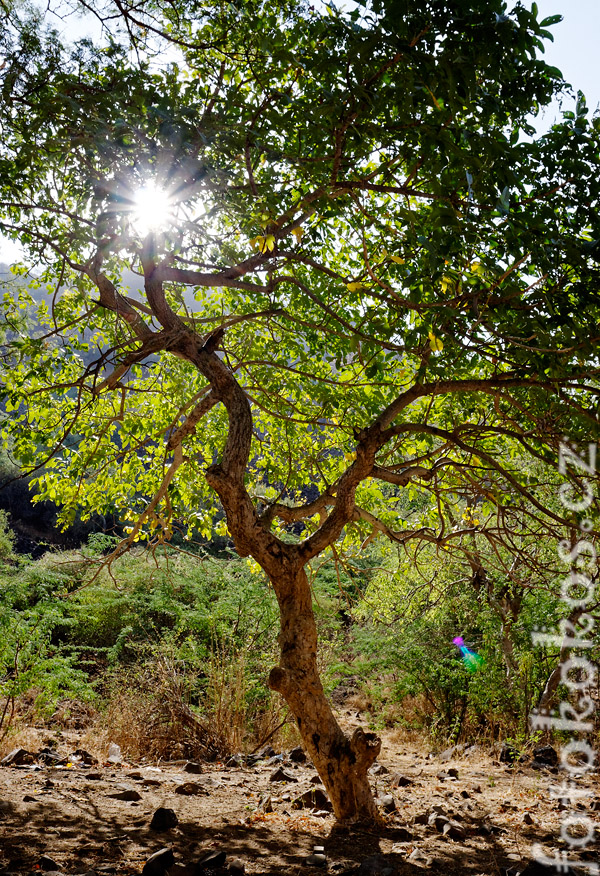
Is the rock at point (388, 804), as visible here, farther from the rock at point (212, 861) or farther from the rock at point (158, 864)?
the rock at point (158, 864)

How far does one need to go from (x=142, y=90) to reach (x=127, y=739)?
18.8 feet

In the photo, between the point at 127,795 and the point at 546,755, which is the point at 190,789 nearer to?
the point at 127,795

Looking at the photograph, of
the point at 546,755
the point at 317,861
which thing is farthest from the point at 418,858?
the point at 546,755

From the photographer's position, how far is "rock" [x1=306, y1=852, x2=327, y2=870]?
3.00 m

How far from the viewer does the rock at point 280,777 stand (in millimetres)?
5051

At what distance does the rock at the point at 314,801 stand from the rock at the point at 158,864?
172cm

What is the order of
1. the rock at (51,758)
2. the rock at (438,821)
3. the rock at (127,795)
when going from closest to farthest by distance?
1. the rock at (438,821)
2. the rock at (127,795)
3. the rock at (51,758)

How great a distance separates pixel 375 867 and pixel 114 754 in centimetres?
382

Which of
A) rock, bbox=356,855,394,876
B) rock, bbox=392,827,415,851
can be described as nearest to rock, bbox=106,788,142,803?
rock, bbox=392,827,415,851

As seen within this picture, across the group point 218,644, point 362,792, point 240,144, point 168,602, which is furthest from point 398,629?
point 240,144

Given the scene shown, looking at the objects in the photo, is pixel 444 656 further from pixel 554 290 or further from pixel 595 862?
pixel 554 290

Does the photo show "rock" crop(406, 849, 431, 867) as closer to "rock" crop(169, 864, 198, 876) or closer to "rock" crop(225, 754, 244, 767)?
"rock" crop(169, 864, 198, 876)

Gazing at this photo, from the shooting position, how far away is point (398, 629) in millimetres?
9375

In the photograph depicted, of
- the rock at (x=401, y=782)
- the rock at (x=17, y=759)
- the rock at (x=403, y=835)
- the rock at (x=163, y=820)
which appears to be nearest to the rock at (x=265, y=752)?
the rock at (x=401, y=782)
